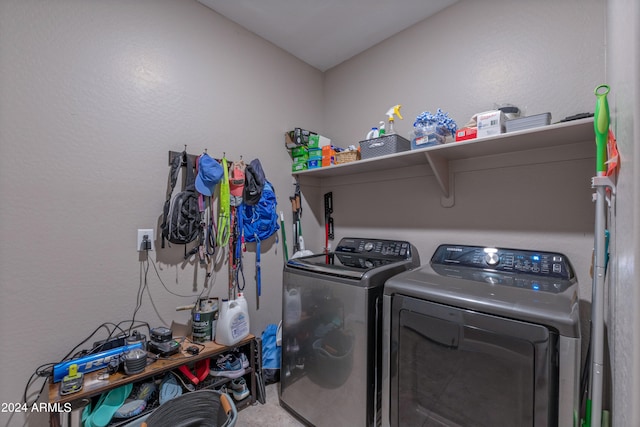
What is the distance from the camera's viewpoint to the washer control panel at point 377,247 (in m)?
1.95

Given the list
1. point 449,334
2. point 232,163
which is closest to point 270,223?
point 232,163

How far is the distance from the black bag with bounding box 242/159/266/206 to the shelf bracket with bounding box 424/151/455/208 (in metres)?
1.31

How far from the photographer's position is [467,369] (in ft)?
3.53

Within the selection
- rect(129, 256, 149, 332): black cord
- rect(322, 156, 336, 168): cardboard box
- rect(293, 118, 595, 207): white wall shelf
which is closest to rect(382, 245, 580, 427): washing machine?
rect(293, 118, 595, 207): white wall shelf

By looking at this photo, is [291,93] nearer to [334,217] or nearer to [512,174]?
[334,217]

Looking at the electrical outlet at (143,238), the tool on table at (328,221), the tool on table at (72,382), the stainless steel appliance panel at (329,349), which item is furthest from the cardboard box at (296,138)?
the tool on table at (72,382)

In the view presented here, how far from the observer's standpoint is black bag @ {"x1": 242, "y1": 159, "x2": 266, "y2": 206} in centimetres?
208

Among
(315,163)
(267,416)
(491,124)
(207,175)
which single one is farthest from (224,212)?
(491,124)

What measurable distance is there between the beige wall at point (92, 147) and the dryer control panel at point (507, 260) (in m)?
1.67

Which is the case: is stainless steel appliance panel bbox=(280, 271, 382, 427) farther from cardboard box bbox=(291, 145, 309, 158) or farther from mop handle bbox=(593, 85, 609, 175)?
cardboard box bbox=(291, 145, 309, 158)

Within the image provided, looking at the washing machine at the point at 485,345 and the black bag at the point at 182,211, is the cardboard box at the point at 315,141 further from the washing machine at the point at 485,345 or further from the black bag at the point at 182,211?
the washing machine at the point at 485,345

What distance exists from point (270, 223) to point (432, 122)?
144 cm

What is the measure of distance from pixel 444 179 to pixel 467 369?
1186mm

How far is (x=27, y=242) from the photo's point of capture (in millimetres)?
1313
